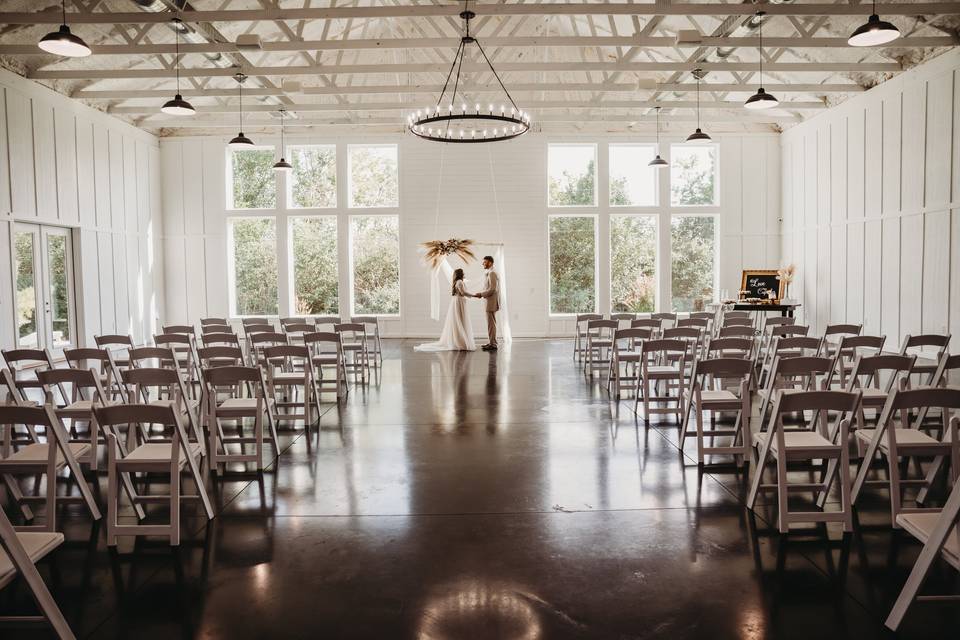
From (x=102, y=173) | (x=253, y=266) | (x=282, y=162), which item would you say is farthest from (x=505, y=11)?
(x=253, y=266)

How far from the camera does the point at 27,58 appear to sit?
11.2 metres

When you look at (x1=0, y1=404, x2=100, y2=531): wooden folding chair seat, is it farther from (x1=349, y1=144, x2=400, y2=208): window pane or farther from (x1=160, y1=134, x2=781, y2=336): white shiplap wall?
(x1=349, y1=144, x2=400, y2=208): window pane

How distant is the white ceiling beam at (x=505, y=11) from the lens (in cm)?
866

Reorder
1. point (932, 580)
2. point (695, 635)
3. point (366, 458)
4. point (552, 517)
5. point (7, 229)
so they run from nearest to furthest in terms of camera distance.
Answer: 1. point (695, 635)
2. point (932, 580)
3. point (552, 517)
4. point (366, 458)
5. point (7, 229)

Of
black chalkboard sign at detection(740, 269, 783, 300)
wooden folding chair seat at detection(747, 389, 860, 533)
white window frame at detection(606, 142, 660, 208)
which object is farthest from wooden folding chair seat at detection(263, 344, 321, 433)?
white window frame at detection(606, 142, 660, 208)

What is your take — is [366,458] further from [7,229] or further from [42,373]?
[7,229]

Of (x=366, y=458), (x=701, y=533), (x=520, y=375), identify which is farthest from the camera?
(x=520, y=375)

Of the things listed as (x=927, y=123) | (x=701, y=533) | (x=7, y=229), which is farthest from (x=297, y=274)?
(x=701, y=533)

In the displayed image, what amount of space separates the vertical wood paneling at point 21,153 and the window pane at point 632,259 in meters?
12.5

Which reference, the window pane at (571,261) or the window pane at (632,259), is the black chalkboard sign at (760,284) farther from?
the window pane at (571,261)

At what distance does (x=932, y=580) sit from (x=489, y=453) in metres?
3.24

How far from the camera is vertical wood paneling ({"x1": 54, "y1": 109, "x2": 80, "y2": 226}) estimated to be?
40.0 ft

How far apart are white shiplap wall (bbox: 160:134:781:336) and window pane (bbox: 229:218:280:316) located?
35 centimetres

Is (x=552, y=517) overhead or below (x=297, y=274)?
below
